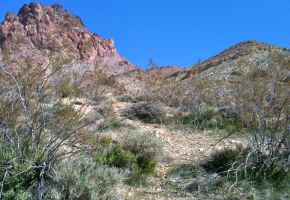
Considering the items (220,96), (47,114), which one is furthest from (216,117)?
(47,114)

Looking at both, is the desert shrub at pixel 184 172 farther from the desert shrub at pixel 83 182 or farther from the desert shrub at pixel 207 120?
the desert shrub at pixel 207 120

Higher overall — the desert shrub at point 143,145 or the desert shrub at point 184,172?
the desert shrub at point 143,145

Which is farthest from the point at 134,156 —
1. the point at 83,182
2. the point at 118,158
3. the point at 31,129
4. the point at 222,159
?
the point at 31,129

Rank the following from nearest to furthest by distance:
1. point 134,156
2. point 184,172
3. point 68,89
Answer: point 68,89, point 184,172, point 134,156

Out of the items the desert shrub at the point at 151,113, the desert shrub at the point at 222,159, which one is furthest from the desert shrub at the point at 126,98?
the desert shrub at the point at 222,159

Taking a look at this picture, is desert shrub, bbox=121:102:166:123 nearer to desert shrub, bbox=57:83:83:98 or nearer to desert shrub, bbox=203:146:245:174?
desert shrub, bbox=203:146:245:174

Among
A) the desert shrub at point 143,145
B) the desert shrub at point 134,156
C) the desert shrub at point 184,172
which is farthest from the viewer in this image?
the desert shrub at point 143,145

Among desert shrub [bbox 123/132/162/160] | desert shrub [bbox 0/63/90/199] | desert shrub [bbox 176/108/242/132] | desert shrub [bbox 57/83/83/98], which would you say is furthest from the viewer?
desert shrub [bbox 176/108/242/132]

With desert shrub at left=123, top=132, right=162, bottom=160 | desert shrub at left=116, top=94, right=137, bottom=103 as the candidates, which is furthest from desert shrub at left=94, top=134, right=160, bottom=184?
desert shrub at left=116, top=94, right=137, bottom=103

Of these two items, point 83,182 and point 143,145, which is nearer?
point 83,182

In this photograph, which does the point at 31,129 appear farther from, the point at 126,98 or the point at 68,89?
the point at 126,98

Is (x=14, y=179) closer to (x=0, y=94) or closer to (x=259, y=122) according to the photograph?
(x=0, y=94)

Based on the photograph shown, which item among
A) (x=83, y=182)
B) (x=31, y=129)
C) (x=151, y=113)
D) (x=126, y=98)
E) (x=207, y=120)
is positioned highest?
(x=126, y=98)

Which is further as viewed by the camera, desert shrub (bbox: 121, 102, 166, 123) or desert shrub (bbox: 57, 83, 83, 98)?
desert shrub (bbox: 121, 102, 166, 123)
